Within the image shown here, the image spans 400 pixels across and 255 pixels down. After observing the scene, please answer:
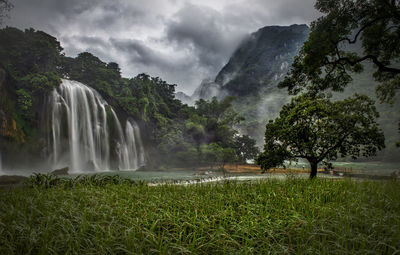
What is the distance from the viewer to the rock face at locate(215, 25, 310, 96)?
86.9m

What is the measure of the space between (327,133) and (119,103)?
81.7 ft

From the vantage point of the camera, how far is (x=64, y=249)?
207 cm

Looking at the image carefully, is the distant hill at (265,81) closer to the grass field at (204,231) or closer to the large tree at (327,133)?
the large tree at (327,133)

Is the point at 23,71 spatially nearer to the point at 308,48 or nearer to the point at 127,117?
the point at 127,117

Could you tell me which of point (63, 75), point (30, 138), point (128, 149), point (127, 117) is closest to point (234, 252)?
point (30, 138)

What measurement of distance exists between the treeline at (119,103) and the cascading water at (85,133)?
1.15 metres

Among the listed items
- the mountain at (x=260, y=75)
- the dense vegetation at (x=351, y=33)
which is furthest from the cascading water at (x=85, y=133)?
the mountain at (x=260, y=75)

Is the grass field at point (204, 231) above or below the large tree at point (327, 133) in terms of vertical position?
below

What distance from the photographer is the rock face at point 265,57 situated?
86938mm

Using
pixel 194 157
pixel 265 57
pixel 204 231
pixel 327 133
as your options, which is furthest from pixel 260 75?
pixel 204 231

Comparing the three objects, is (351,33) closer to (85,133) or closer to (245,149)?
(85,133)

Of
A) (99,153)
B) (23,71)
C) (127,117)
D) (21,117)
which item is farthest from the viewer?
(127,117)

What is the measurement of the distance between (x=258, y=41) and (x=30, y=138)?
4918 inches

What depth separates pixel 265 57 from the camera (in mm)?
102375
